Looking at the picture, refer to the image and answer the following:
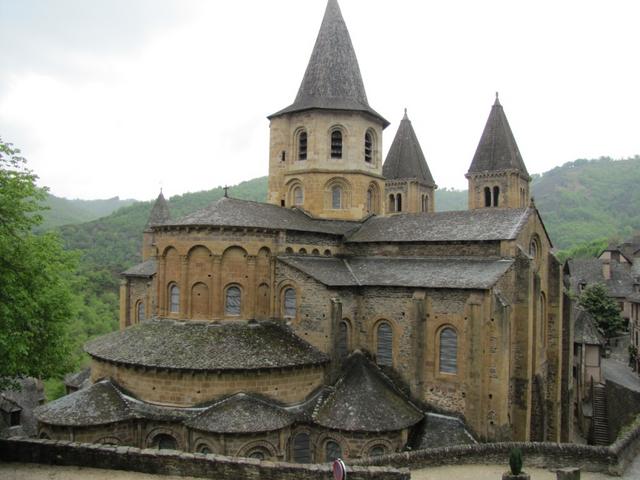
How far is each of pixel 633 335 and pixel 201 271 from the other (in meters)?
40.9

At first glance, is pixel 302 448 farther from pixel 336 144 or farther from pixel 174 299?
pixel 336 144

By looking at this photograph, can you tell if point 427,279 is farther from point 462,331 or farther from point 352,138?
point 352,138

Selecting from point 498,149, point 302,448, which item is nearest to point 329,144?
point 302,448

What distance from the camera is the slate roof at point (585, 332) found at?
122 ft

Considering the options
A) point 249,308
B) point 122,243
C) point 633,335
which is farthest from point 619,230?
point 249,308

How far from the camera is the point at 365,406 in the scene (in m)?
21.7

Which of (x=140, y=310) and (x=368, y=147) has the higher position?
(x=368, y=147)

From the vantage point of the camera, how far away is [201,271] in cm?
2491

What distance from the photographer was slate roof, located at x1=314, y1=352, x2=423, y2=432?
2095cm

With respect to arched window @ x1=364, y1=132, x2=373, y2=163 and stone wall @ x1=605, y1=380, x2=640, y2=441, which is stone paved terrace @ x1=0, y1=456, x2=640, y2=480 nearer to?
stone wall @ x1=605, y1=380, x2=640, y2=441

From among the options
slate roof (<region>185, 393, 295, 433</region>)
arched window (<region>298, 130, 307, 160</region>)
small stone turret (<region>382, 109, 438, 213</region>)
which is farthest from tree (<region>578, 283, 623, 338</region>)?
slate roof (<region>185, 393, 295, 433</region>)

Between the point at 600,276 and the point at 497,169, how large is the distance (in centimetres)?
2458

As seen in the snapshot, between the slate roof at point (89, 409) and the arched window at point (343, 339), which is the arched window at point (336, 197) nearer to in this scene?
the arched window at point (343, 339)

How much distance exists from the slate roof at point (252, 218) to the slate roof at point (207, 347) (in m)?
4.54
